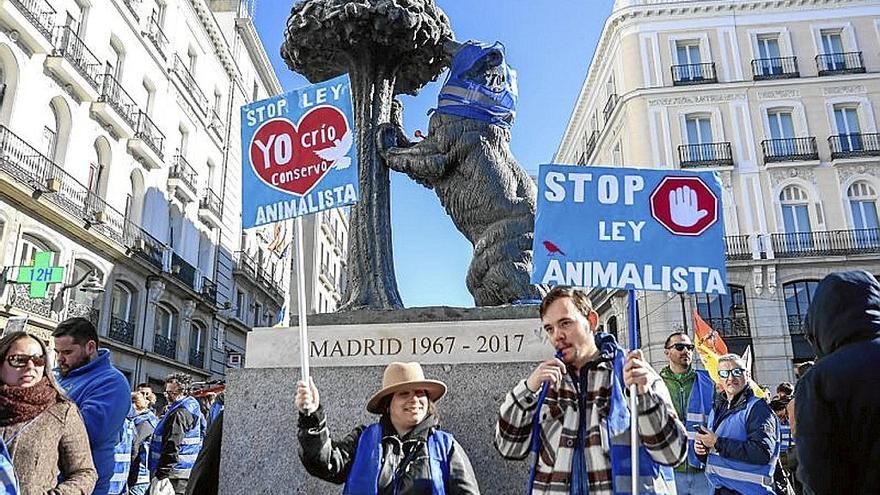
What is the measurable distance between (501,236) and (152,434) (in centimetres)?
515

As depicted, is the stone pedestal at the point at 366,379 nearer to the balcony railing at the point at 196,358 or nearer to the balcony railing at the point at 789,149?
the balcony railing at the point at 789,149

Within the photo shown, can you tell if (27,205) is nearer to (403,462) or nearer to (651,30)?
(403,462)

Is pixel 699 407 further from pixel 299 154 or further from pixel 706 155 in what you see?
pixel 706 155

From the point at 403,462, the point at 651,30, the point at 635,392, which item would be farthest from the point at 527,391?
the point at 651,30

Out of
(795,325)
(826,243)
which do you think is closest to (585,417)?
(795,325)

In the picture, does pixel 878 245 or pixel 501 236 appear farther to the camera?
pixel 878 245

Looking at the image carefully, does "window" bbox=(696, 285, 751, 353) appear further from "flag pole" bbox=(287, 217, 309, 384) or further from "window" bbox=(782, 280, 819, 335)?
"flag pole" bbox=(287, 217, 309, 384)

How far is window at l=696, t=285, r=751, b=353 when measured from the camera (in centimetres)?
2348

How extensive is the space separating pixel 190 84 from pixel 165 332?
10.4m

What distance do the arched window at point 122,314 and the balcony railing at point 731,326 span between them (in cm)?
1975

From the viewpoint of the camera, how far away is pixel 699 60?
27938 mm

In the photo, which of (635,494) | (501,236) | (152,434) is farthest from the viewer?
(152,434)

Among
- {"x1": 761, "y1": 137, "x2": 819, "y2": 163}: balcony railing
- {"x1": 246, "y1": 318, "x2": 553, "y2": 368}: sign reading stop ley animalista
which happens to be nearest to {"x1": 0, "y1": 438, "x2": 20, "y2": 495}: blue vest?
{"x1": 246, "y1": 318, "x2": 553, "y2": 368}: sign reading stop ley animalista

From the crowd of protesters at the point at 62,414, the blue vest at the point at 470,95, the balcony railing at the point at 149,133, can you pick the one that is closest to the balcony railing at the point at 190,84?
the balcony railing at the point at 149,133
